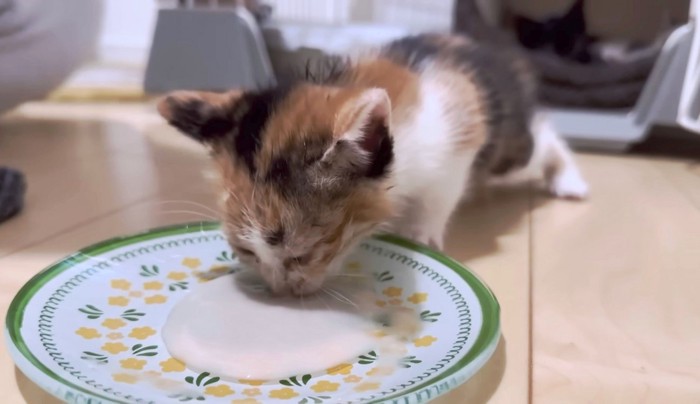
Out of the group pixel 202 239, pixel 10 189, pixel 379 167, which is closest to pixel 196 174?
pixel 10 189

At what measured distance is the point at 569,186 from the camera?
124 cm

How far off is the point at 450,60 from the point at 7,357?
0.70m

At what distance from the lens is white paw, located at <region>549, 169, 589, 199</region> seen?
1232 millimetres

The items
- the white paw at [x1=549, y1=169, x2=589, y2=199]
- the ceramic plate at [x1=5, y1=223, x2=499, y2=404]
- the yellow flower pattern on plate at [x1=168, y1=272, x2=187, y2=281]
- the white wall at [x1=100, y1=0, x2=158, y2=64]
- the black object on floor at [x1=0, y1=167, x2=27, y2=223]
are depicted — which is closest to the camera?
the ceramic plate at [x1=5, y1=223, x2=499, y2=404]

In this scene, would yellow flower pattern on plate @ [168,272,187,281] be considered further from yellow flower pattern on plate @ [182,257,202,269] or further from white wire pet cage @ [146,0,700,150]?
white wire pet cage @ [146,0,700,150]

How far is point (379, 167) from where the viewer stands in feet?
2.37

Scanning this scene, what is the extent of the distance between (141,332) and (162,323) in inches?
1.0

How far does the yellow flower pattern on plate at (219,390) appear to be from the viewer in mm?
591

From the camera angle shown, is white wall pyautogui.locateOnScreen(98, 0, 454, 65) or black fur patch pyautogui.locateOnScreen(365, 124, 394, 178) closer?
black fur patch pyautogui.locateOnScreen(365, 124, 394, 178)

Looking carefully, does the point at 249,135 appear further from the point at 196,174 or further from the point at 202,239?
the point at 196,174

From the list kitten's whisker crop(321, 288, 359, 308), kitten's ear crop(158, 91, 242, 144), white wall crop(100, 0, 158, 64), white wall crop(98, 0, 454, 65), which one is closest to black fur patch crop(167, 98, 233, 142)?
kitten's ear crop(158, 91, 242, 144)

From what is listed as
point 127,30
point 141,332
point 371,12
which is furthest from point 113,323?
point 127,30

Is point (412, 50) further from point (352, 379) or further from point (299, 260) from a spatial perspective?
point (352, 379)

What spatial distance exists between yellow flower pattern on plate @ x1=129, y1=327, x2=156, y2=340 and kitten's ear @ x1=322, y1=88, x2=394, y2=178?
0.24m
